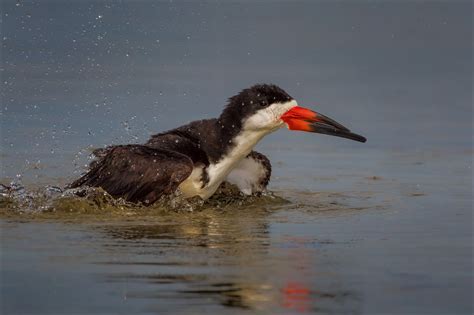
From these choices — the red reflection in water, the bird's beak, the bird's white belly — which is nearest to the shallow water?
the red reflection in water

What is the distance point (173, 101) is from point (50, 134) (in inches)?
85.8

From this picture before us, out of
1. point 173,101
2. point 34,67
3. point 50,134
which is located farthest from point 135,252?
point 34,67

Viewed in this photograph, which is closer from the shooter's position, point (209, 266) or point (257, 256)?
point (209, 266)

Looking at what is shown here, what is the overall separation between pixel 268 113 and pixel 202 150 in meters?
0.62

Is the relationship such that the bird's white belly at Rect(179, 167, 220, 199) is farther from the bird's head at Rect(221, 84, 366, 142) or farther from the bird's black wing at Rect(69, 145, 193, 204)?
the bird's head at Rect(221, 84, 366, 142)

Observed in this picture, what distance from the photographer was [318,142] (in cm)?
1510

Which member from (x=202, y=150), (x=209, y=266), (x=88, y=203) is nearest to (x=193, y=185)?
(x=202, y=150)

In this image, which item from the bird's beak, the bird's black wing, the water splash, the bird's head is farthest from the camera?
the bird's beak

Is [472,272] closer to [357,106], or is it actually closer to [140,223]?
[140,223]

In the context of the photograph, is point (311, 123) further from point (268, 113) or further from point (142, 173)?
point (142, 173)

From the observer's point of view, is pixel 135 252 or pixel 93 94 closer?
pixel 135 252

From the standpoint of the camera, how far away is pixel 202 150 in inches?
454

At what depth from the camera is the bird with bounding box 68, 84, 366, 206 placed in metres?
11.0

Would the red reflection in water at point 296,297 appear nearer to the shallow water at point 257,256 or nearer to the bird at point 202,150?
the shallow water at point 257,256
